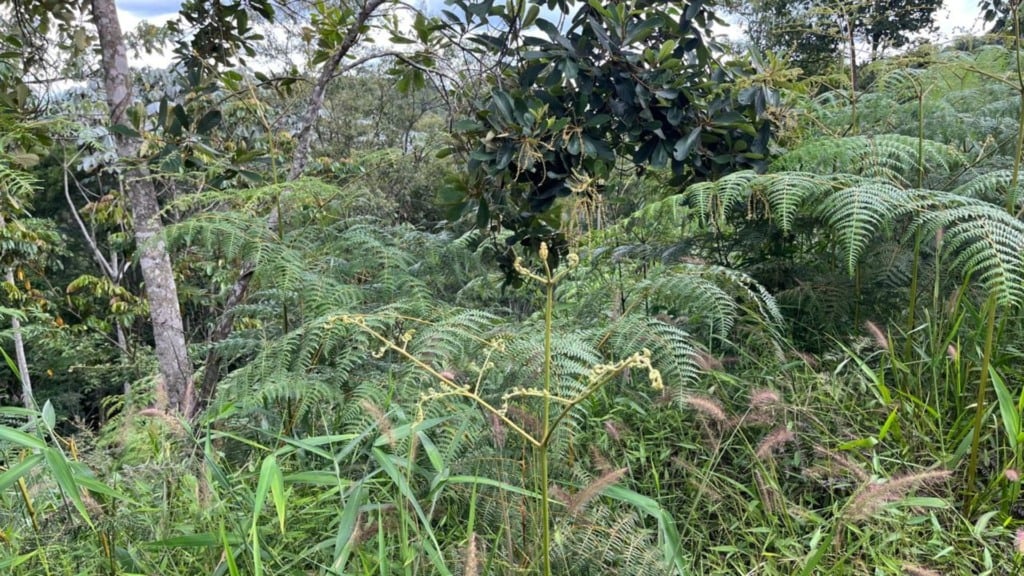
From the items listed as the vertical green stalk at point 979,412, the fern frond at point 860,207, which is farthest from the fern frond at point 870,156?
the vertical green stalk at point 979,412

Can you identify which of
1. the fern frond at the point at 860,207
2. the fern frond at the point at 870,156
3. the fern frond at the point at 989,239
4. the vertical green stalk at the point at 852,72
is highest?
the vertical green stalk at the point at 852,72

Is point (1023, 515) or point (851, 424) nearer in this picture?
point (1023, 515)

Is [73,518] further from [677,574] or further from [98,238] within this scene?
[98,238]

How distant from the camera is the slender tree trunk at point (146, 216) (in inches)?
92.9

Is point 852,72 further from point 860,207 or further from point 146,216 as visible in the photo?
point 146,216

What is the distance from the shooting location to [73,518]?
1169mm

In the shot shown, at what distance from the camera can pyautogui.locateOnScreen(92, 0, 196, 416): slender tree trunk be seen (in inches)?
92.9

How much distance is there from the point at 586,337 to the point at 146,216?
6.21 ft

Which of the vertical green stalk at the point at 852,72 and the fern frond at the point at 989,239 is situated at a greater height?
the vertical green stalk at the point at 852,72

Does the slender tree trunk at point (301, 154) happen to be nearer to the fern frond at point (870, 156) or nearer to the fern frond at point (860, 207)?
the fern frond at point (870, 156)

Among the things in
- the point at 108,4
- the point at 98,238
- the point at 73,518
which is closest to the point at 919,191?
the point at 73,518

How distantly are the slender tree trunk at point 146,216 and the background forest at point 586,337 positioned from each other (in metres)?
0.02

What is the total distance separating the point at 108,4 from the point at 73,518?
2.05 metres

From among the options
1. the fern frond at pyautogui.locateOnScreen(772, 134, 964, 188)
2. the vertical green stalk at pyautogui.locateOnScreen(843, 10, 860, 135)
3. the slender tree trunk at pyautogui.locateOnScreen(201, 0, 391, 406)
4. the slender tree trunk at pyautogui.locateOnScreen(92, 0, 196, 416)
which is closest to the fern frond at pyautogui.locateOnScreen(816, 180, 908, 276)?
the fern frond at pyautogui.locateOnScreen(772, 134, 964, 188)
